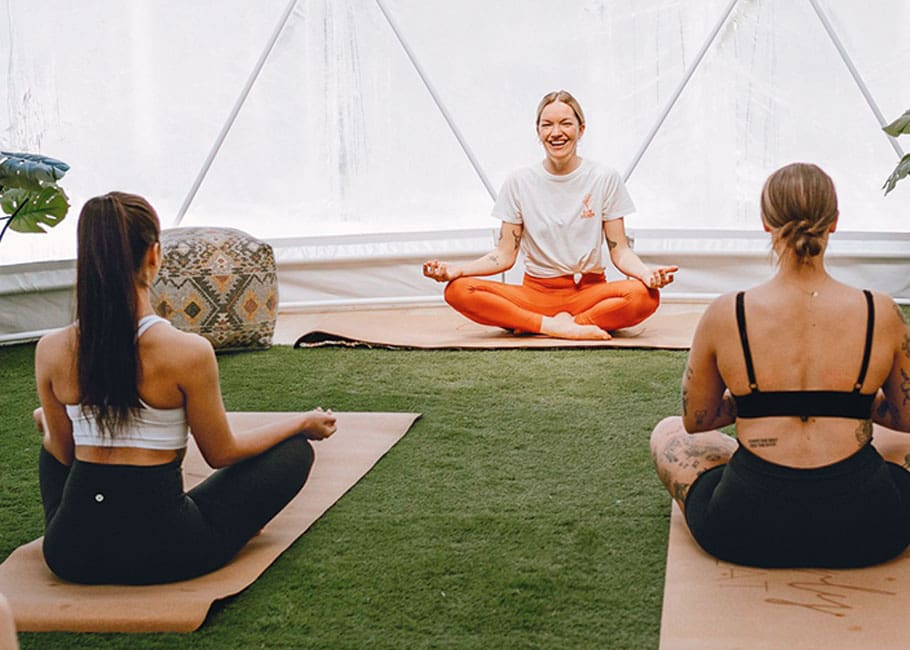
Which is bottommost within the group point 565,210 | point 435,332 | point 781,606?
point 435,332

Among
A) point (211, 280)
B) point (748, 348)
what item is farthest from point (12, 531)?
point (211, 280)

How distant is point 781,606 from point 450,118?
162 inches

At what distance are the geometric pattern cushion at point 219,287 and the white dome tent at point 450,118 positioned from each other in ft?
3.46

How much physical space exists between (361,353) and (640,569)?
251cm

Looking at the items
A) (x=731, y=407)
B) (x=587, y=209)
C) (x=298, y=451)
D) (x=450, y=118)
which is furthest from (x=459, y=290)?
(x=731, y=407)

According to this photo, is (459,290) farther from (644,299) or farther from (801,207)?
(801,207)

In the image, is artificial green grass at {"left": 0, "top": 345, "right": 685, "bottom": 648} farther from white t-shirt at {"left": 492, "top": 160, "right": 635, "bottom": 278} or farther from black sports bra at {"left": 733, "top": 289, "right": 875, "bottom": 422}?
white t-shirt at {"left": 492, "top": 160, "right": 635, "bottom": 278}

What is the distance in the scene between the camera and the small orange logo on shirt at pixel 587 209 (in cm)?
492

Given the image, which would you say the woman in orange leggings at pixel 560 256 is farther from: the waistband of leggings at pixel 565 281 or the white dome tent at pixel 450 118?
the white dome tent at pixel 450 118

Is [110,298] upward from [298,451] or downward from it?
upward

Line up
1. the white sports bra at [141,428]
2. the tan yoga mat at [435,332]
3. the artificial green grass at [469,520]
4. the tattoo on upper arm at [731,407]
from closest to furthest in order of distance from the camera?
the artificial green grass at [469,520] < the white sports bra at [141,428] < the tattoo on upper arm at [731,407] < the tan yoga mat at [435,332]

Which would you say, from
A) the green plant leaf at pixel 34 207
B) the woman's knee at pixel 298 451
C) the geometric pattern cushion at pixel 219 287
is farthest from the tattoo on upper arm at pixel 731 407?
the green plant leaf at pixel 34 207

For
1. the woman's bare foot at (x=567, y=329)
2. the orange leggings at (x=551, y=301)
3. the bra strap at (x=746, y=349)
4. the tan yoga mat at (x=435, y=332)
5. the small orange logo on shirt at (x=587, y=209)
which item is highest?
the bra strap at (x=746, y=349)

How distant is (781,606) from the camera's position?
2213 mm
